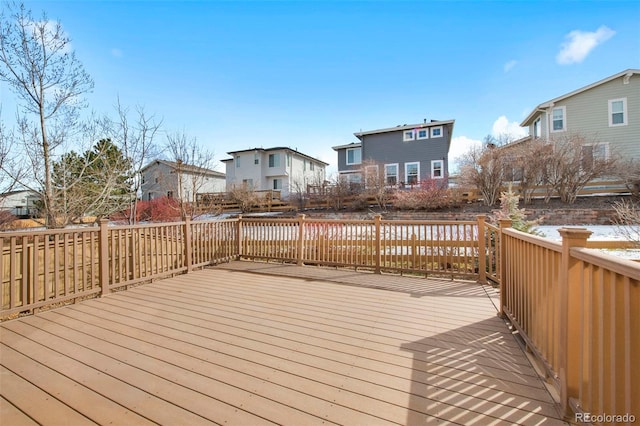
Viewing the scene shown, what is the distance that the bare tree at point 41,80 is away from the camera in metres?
5.78

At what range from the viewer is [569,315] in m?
1.55

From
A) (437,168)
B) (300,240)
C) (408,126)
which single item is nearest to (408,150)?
(408,126)

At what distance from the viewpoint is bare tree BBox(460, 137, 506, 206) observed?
501 inches

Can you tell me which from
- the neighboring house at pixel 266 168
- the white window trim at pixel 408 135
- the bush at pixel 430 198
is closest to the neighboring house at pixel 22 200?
the bush at pixel 430 198

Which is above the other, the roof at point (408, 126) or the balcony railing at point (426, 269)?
the roof at point (408, 126)

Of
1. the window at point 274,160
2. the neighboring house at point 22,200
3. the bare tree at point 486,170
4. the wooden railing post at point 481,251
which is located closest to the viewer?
the wooden railing post at point 481,251

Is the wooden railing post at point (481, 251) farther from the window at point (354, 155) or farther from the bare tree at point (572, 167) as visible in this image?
the window at point (354, 155)

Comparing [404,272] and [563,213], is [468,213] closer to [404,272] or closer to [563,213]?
[563,213]

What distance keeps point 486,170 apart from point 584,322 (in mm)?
13439

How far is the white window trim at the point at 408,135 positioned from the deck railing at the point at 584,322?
18.5m

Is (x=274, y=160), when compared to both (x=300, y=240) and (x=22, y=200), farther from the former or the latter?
(x=300, y=240)

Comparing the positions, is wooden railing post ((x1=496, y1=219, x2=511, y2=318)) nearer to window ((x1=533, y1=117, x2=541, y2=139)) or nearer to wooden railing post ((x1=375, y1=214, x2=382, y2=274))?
wooden railing post ((x1=375, y1=214, x2=382, y2=274))

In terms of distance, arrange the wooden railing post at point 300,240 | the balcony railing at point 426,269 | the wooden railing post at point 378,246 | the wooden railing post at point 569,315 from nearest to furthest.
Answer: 1. the balcony railing at point 426,269
2. the wooden railing post at point 569,315
3. the wooden railing post at point 378,246
4. the wooden railing post at point 300,240

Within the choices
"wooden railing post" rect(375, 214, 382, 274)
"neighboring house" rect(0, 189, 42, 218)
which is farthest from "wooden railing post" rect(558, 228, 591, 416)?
"neighboring house" rect(0, 189, 42, 218)
